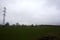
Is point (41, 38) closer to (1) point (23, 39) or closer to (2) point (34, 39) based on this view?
(2) point (34, 39)

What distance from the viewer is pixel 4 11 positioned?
148ft

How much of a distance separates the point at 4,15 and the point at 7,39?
100 feet

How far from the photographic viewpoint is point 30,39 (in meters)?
16.3

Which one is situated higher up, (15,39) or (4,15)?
(4,15)

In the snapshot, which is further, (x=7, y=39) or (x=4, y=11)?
(x=4, y=11)

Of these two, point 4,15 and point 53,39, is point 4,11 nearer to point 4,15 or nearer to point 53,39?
point 4,15

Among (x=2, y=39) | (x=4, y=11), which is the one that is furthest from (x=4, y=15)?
(x=2, y=39)

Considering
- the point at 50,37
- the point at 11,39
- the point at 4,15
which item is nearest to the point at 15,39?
the point at 11,39

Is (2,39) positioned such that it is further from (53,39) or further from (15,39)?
(53,39)

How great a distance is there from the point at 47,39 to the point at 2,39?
685cm

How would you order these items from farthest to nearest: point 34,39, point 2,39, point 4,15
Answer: point 4,15 < point 34,39 < point 2,39

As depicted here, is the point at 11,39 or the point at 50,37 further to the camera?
the point at 50,37

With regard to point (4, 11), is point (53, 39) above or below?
below

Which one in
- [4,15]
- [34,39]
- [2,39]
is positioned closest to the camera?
[2,39]
